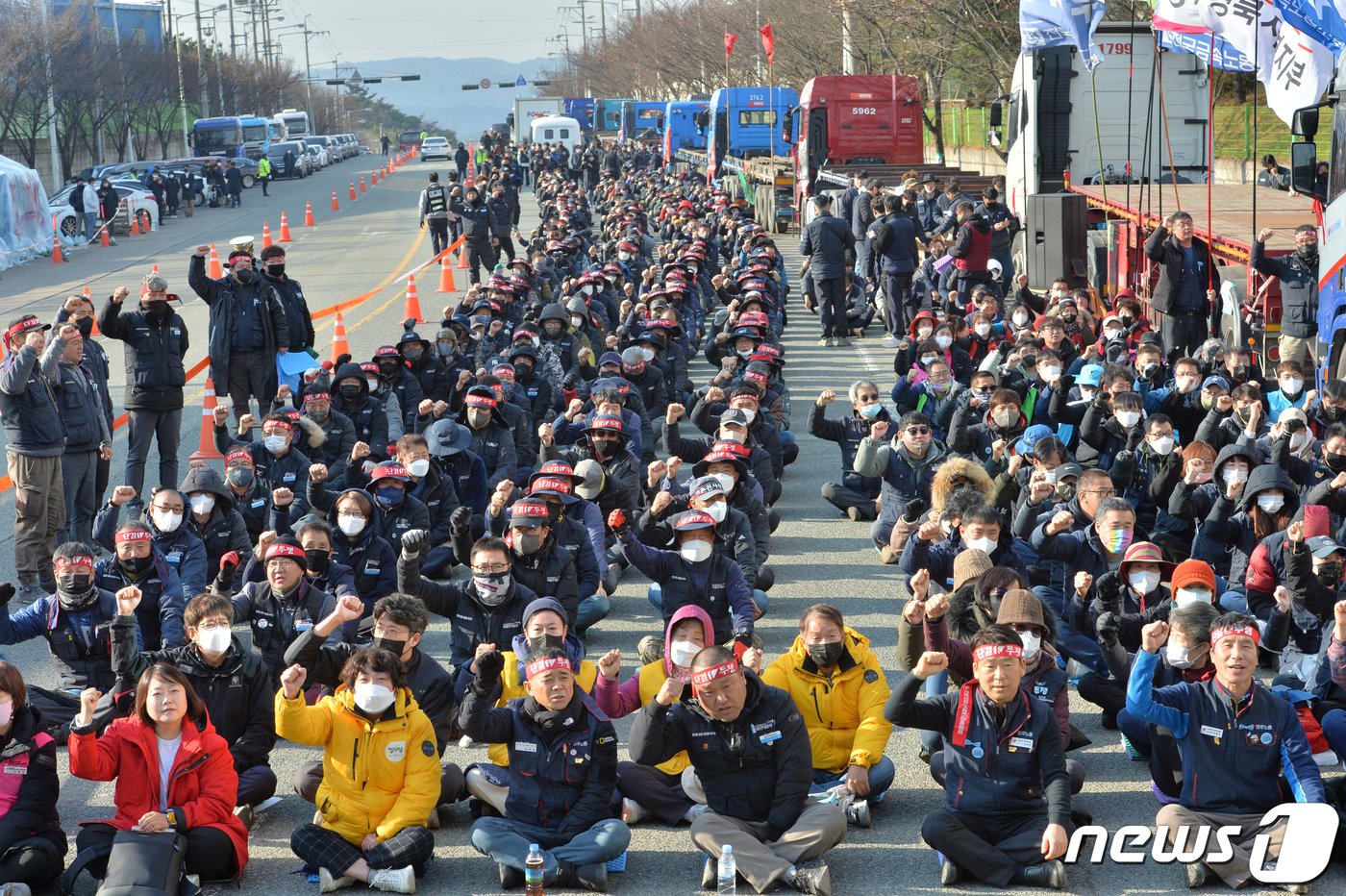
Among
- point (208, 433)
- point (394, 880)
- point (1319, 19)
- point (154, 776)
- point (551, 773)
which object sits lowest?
point (394, 880)

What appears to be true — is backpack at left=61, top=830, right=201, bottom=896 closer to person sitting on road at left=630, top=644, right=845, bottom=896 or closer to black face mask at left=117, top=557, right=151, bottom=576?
person sitting on road at left=630, top=644, right=845, bottom=896

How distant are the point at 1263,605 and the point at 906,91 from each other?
28118 millimetres

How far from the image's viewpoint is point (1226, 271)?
17.4 m

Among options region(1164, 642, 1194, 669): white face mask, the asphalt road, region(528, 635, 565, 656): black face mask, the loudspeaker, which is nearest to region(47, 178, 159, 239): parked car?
the asphalt road

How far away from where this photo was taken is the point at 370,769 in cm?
723

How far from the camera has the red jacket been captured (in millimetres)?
7012

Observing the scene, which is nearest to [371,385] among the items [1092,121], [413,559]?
[413,559]

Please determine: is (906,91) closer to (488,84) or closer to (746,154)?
(746,154)

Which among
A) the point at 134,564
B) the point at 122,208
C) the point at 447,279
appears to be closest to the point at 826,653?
the point at 134,564

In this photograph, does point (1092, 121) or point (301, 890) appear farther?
point (1092, 121)

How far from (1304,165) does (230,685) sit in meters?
9.11

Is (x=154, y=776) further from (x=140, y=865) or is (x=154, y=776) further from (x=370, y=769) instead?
(x=370, y=769)

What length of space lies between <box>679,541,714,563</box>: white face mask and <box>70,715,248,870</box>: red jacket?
3025 mm

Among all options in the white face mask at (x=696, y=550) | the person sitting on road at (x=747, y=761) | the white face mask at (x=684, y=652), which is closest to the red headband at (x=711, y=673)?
the person sitting on road at (x=747, y=761)
